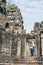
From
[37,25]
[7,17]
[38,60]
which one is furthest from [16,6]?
[38,60]

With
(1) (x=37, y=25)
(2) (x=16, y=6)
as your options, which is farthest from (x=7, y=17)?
(1) (x=37, y=25)

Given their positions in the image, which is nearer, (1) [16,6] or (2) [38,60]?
(2) [38,60]

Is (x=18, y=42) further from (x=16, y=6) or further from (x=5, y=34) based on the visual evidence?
(x=16, y=6)

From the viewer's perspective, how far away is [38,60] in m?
20.1

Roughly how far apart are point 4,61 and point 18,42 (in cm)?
179

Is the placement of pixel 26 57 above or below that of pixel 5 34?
below

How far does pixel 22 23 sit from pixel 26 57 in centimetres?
1199

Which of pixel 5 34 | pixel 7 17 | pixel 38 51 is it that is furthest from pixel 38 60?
pixel 7 17

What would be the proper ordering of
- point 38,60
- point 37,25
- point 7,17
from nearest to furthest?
point 38,60 < point 37,25 < point 7,17

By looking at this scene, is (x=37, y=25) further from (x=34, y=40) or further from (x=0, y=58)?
(x=0, y=58)

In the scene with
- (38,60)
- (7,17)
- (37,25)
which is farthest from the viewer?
(7,17)

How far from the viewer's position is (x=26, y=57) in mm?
20188

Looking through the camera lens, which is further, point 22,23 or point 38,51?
point 22,23

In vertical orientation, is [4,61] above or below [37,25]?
below
